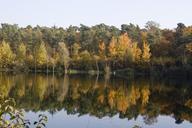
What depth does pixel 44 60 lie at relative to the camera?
70.9m

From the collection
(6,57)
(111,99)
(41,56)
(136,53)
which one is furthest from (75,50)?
(111,99)

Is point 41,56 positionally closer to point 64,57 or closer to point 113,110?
point 64,57

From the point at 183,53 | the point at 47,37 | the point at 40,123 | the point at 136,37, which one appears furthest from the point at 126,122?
the point at 47,37

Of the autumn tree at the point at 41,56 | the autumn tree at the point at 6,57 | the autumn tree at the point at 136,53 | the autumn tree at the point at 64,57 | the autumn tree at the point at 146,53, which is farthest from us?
the autumn tree at the point at 6,57

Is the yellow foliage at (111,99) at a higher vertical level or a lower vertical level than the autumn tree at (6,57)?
lower

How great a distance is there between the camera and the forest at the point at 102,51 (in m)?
60.6

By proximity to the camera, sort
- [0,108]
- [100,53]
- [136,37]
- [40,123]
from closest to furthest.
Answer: [0,108] < [40,123] < [100,53] < [136,37]

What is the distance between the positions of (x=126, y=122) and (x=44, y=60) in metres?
52.9

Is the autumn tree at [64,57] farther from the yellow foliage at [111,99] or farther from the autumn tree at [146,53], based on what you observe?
the yellow foliage at [111,99]

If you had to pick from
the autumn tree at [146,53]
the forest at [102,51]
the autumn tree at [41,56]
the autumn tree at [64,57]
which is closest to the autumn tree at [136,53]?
the forest at [102,51]

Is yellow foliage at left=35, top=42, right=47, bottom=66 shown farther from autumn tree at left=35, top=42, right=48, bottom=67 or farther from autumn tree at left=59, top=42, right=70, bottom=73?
autumn tree at left=59, top=42, right=70, bottom=73

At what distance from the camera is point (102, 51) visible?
6994 cm

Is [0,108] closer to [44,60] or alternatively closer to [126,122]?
[126,122]

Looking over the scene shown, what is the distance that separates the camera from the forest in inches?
2384
